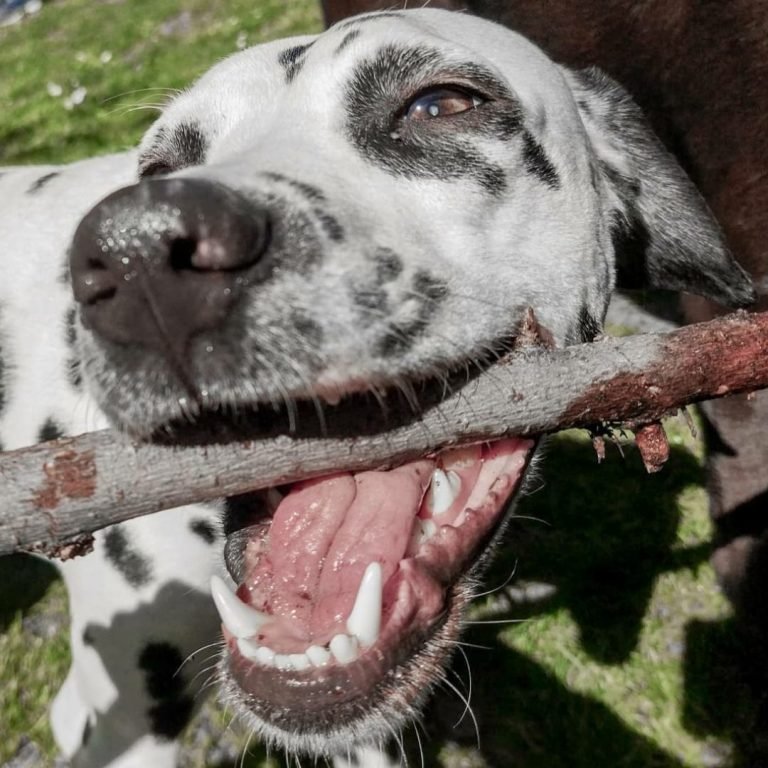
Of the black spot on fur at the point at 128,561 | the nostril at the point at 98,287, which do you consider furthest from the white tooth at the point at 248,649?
the black spot on fur at the point at 128,561

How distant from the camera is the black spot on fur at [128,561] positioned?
9.53ft

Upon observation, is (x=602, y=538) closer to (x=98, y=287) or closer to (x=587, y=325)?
(x=587, y=325)

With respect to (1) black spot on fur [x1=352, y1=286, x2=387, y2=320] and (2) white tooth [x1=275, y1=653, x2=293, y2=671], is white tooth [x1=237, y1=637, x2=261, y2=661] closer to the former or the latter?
(2) white tooth [x1=275, y1=653, x2=293, y2=671]

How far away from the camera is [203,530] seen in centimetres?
292

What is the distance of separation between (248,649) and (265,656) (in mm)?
64

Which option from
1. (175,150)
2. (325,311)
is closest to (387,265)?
(325,311)

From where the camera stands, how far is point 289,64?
257 centimetres

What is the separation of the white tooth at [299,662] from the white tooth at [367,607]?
117 millimetres

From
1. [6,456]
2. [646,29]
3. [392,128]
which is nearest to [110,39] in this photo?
[646,29]

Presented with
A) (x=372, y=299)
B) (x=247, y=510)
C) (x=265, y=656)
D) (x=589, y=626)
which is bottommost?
(x=589, y=626)

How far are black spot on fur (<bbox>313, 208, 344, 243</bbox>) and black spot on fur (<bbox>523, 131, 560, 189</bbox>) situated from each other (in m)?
0.81

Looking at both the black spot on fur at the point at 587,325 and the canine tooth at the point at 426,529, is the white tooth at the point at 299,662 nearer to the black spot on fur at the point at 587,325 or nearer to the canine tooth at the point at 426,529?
the canine tooth at the point at 426,529

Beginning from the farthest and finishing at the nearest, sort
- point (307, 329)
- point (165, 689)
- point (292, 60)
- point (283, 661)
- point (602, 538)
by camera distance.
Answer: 1. point (602, 538)
2. point (165, 689)
3. point (292, 60)
4. point (283, 661)
5. point (307, 329)

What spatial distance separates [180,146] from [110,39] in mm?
9240
